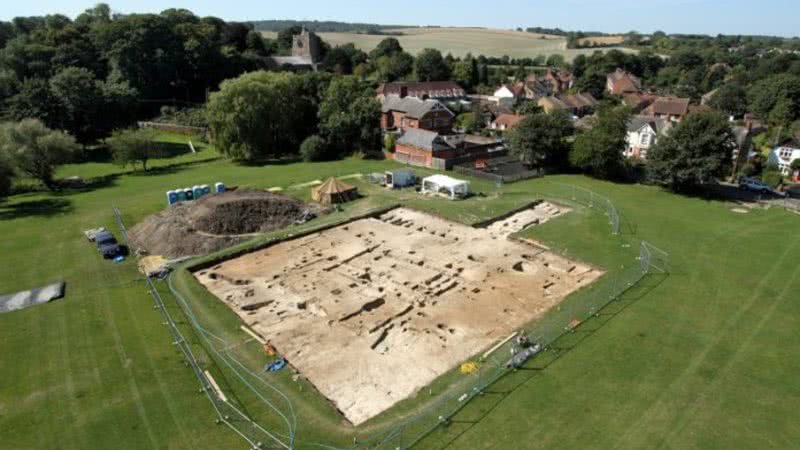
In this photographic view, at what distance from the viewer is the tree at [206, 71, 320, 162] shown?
2152 inches

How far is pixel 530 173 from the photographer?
4866 cm

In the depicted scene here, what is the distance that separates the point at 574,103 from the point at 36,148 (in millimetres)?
80996

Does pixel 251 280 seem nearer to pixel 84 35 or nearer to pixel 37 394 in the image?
pixel 37 394

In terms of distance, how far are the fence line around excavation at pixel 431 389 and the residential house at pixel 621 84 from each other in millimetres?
87340

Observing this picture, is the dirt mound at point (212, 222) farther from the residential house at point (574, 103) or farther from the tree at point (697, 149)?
the residential house at point (574, 103)

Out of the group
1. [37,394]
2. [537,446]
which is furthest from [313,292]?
[537,446]

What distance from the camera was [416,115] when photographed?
64.1 metres

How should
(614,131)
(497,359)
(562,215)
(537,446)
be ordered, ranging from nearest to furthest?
(537,446) → (497,359) → (562,215) → (614,131)

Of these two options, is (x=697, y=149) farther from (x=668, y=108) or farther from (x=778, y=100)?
(x=778, y=100)

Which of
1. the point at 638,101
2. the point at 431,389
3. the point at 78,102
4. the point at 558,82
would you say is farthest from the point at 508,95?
the point at 431,389

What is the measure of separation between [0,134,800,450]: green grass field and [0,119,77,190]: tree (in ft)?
38.6

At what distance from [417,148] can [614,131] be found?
1983cm

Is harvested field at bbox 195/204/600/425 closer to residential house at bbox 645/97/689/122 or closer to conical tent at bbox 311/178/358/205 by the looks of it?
conical tent at bbox 311/178/358/205

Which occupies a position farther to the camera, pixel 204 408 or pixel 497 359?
pixel 497 359
